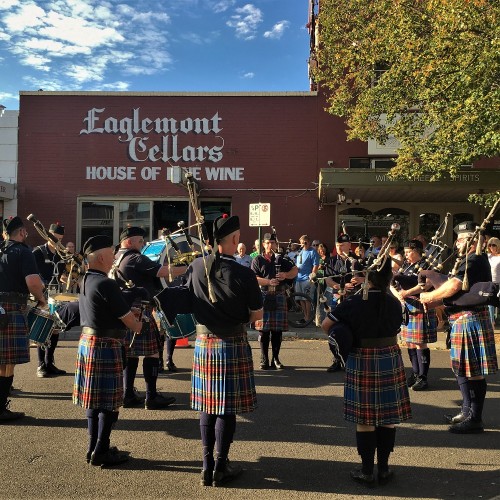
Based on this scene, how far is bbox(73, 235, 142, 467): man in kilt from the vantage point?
152 inches

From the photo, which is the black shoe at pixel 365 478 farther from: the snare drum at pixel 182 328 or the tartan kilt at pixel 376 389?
the snare drum at pixel 182 328

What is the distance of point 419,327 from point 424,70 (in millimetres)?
5118

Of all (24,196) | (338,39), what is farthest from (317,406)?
(24,196)

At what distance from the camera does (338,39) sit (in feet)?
42.1

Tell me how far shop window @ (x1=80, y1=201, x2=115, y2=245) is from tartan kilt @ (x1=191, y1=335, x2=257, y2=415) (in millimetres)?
12492

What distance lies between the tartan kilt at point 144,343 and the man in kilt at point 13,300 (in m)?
0.96

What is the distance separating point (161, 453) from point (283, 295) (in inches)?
137

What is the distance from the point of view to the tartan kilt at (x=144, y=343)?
17.5 ft

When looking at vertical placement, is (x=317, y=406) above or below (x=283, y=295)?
below

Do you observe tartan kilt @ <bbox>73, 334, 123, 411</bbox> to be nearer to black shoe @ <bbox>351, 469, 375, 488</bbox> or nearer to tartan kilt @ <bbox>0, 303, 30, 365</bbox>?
tartan kilt @ <bbox>0, 303, 30, 365</bbox>

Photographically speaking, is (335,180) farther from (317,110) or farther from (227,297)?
(227,297)

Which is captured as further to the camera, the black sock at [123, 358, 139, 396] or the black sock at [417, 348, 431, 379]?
the black sock at [417, 348, 431, 379]

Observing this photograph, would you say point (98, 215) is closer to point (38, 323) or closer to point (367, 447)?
point (38, 323)

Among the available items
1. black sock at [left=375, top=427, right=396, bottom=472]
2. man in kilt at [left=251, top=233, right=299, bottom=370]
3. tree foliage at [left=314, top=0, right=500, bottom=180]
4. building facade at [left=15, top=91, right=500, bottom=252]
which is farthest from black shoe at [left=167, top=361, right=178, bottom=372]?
building facade at [left=15, top=91, right=500, bottom=252]
